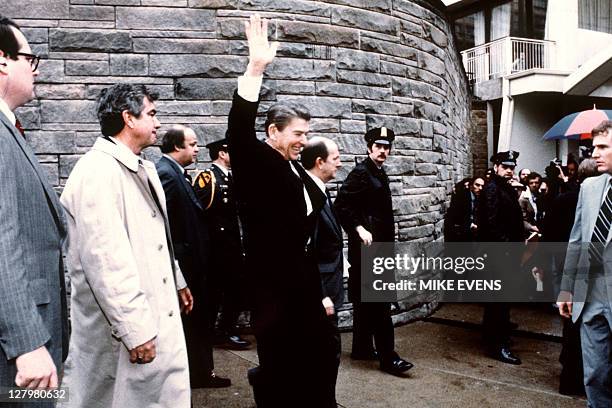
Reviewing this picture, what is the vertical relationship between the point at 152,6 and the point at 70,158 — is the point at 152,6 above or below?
above

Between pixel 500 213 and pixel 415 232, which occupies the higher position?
pixel 500 213

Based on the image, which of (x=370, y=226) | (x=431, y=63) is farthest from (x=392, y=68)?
(x=370, y=226)

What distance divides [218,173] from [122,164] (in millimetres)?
2703

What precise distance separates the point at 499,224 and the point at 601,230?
222 centimetres

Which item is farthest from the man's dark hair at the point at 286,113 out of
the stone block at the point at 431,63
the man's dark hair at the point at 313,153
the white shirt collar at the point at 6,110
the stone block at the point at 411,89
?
the stone block at the point at 431,63

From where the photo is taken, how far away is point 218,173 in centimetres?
545

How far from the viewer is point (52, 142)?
5.36 meters

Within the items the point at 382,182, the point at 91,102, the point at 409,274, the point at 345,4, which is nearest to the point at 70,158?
the point at 91,102

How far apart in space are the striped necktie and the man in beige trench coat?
2531 millimetres

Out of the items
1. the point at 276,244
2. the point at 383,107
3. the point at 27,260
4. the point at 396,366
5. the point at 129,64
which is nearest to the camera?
the point at 27,260

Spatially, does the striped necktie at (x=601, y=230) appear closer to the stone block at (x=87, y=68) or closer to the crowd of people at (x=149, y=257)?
the crowd of people at (x=149, y=257)

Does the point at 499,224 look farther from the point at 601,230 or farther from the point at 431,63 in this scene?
the point at 431,63

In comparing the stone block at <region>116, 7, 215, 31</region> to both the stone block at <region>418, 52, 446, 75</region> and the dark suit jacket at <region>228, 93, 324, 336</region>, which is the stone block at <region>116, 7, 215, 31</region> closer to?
the stone block at <region>418, 52, 446, 75</region>

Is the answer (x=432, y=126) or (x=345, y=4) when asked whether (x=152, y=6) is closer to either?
(x=345, y=4)
